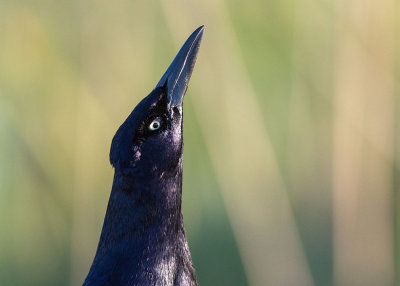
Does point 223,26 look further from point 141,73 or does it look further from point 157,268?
point 157,268

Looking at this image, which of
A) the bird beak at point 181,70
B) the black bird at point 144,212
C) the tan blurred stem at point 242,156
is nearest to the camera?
the black bird at point 144,212

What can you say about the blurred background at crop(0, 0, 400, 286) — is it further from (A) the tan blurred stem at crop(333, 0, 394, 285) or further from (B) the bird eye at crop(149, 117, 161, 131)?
(B) the bird eye at crop(149, 117, 161, 131)

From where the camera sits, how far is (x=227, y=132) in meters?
→ 2.63

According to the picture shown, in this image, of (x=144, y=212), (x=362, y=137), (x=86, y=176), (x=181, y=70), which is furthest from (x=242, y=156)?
(x=144, y=212)

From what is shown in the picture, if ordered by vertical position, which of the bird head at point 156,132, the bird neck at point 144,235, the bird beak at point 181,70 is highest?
the bird beak at point 181,70

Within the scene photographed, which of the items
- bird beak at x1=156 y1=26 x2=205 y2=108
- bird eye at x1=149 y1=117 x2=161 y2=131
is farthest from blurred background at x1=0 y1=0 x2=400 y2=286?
bird eye at x1=149 y1=117 x2=161 y2=131

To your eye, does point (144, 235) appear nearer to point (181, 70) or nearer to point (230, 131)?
point (181, 70)

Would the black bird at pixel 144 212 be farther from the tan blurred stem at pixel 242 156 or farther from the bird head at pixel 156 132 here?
the tan blurred stem at pixel 242 156

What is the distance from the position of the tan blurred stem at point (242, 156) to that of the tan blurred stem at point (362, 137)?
0.59ft

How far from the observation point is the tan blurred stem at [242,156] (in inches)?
98.0

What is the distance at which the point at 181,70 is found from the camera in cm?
157

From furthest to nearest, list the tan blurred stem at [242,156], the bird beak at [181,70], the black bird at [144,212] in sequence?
the tan blurred stem at [242,156] → the bird beak at [181,70] → the black bird at [144,212]

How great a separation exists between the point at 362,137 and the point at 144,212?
4.37 ft

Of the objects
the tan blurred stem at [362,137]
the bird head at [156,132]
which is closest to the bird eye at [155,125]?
the bird head at [156,132]
